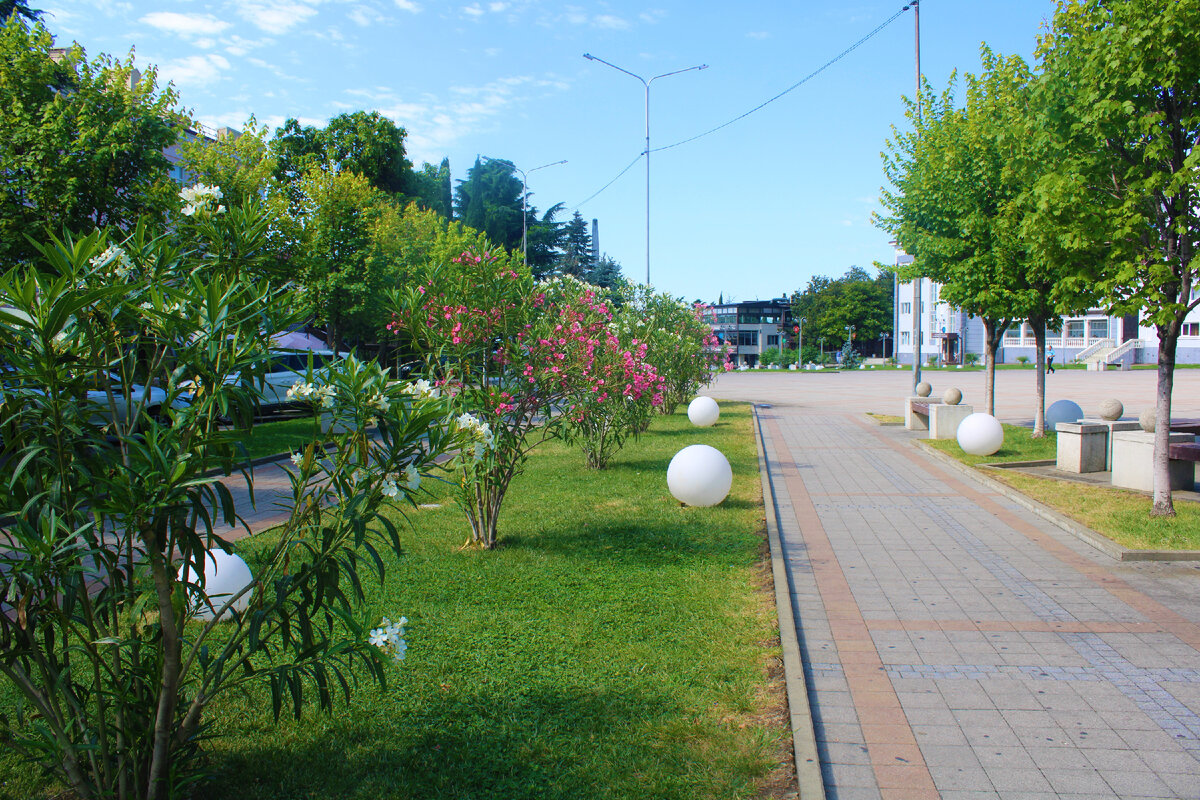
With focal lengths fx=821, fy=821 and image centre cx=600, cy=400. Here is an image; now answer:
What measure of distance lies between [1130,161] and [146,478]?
932cm

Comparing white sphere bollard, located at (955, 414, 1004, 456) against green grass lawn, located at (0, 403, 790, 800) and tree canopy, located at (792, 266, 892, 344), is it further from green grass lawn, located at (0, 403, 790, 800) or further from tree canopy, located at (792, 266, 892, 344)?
tree canopy, located at (792, 266, 892, 344)

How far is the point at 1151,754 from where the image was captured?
3688 mm

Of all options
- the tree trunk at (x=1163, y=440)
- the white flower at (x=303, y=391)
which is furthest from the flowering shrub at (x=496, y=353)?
the tree trunk at (x=1163, y=440)

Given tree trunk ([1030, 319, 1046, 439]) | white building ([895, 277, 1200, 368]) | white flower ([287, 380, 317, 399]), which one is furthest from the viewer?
white building ([895, 277, 1200, 368])

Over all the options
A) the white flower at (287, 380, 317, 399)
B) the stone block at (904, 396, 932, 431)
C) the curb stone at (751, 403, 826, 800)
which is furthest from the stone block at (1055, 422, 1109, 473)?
the white flower at (287, 380, 317, 399)

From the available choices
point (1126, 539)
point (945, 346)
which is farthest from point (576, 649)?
point (945, 346)

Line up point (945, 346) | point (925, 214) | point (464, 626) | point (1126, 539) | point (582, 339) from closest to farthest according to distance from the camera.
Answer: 1. point (464, 626)
2. point (1126, 539)
3. point (582, 339)
4. point (925, 214)
5. point (945, 346)

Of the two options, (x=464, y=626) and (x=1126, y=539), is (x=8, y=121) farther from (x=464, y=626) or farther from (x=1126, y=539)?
(x=1126, y=539)

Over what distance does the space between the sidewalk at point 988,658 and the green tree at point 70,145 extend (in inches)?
450

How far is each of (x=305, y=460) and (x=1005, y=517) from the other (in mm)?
8052

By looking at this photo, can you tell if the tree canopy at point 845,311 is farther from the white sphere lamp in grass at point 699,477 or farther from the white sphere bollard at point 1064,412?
the white sphere lamp in grass at point 699,477

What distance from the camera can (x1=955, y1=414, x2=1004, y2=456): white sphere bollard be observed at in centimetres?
1280

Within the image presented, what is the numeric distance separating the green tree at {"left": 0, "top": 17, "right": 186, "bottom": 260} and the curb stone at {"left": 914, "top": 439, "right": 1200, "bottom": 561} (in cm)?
1248

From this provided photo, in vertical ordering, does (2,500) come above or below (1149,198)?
below
